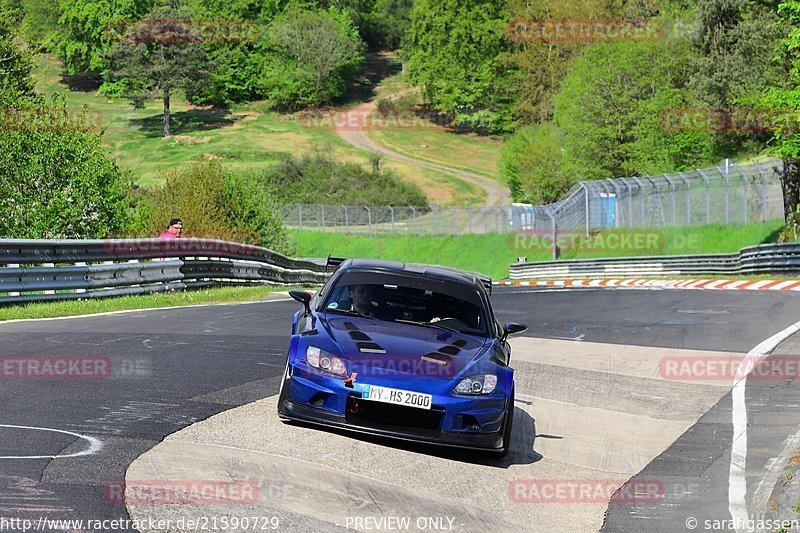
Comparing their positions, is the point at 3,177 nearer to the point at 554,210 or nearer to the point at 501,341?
the point at 501,341

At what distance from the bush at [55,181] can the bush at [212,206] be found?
5193 mm

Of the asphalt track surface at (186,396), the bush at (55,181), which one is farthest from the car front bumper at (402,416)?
the bush at (55,181)

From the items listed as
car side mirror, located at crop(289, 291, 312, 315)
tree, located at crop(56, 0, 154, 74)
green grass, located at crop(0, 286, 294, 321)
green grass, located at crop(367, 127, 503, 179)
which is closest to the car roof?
car side mirror, located at crop(289, 291, 312, 315)

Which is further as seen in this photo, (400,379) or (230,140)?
(230,140)

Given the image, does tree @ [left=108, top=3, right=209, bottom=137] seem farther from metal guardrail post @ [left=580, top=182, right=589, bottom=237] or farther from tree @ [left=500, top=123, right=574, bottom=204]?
metal guardrail post @ [left=580, top=182, right=589, bottom=237]

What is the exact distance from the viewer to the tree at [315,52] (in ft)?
393

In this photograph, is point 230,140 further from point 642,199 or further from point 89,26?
point 642,199

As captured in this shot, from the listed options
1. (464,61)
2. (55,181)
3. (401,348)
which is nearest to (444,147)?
(464,61)

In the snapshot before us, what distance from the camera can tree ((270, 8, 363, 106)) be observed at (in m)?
120

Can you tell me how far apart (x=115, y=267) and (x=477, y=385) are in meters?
12.9

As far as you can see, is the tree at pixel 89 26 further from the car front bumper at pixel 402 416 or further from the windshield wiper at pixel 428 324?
the car front bumper at pixel 402 416

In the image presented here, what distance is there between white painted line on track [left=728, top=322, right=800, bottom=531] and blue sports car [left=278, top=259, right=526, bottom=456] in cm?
171

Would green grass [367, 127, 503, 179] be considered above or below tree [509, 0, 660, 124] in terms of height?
below

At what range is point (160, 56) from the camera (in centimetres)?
11325
